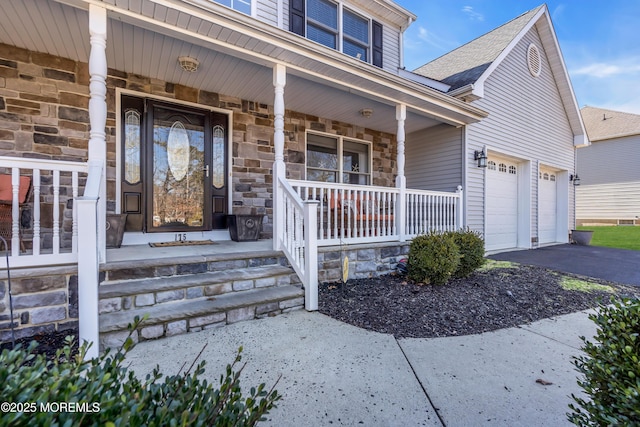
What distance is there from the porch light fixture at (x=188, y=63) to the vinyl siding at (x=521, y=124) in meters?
5.40

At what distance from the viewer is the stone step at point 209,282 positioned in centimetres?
262

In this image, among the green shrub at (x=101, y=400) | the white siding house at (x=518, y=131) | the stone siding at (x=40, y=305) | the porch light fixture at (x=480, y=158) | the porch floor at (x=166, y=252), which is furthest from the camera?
the white siding house at (x=518, y=131)

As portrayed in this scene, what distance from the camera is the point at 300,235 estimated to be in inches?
138

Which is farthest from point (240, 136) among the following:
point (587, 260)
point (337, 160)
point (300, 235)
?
point (587, 260)

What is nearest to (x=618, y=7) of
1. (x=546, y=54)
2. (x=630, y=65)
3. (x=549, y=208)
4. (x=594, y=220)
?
(x=546, y=54)

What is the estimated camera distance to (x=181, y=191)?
15.3 feet

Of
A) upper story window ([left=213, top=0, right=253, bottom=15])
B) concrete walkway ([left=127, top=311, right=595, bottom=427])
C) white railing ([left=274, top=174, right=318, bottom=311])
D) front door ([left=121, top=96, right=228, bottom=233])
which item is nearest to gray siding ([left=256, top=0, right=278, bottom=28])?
upper story window ([left=213, top=0, right=253, bottom=15])

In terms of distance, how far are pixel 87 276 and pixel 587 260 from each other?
341 inches

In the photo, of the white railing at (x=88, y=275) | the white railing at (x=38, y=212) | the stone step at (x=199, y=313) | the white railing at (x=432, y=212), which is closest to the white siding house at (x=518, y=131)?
the white railing at (x=432, y=212)

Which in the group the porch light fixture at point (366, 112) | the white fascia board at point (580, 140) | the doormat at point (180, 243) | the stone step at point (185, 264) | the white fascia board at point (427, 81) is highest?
the white fascia board at point (427, 81)

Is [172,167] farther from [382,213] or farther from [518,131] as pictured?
[518,131]

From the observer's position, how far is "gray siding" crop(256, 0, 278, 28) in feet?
17.1

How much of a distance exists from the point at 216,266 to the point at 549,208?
10037 mm

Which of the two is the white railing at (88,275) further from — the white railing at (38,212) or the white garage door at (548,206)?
the white garage door at (548,206)
